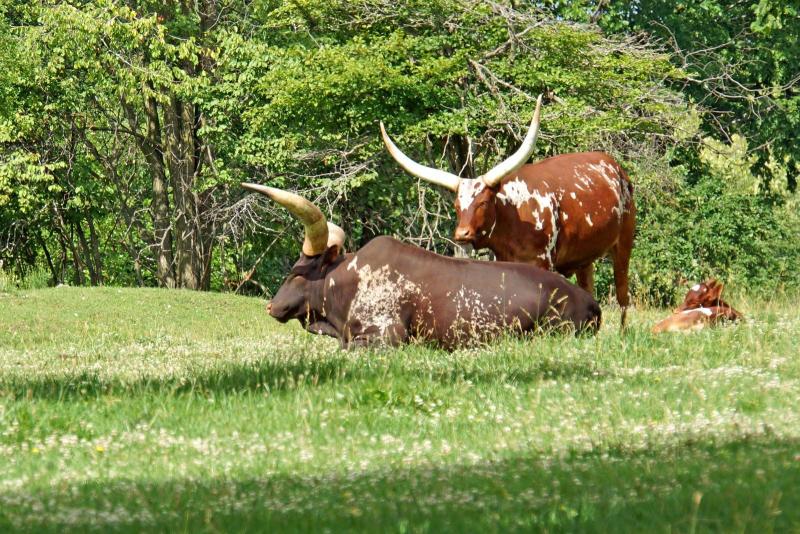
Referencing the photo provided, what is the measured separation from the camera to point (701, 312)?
42.2 ft

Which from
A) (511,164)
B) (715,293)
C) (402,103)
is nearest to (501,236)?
(511,164)

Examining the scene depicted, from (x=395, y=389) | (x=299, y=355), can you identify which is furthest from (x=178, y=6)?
(x=395, y=389)

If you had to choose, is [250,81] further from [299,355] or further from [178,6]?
[299,355]

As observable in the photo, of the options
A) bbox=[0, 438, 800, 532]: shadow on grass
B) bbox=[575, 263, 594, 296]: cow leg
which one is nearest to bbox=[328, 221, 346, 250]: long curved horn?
bbox=[575, 263, 594, 296]: cow leg

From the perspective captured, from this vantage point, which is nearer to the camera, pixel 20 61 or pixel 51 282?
pixel 20 61

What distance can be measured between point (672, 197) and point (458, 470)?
2094 centimetres

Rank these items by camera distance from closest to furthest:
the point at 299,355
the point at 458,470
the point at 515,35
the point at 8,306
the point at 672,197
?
the point at 458,470, the point at 299,355, the point at 8,306, the point at 515,35, the point at 672,197

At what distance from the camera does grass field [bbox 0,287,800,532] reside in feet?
15.7

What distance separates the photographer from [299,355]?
10.8 metres

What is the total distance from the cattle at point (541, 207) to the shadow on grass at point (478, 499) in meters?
7.07

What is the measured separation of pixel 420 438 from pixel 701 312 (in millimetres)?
6713

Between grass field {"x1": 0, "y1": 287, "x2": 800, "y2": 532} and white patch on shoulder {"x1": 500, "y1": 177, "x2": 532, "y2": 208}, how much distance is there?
8.32 feet

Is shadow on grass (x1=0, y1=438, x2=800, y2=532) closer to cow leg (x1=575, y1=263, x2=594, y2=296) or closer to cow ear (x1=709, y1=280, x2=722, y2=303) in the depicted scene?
cow ear (x1=709, y1=280, x2=722, y2=303)

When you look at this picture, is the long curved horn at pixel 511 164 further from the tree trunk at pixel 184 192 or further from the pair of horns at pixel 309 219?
the tree trunk at pixel 184 192
